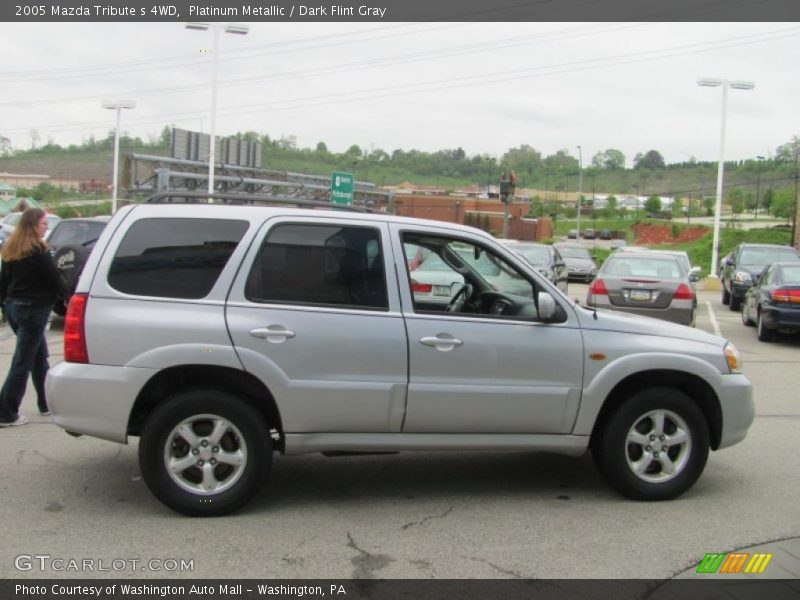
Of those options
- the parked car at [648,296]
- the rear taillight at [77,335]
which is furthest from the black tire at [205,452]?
the parked car at [648,296]

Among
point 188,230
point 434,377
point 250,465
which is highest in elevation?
point 188,230

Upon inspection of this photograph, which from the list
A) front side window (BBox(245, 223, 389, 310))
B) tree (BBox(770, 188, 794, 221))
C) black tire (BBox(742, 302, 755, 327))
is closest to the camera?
front side window (BBox(245, 223, 389, 310))

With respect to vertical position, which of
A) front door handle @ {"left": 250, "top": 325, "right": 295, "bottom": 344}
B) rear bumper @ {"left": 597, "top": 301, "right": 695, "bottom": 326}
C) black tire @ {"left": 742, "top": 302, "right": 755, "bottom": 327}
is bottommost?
black tire @ {"left": 742, "top": 302, "right": 755, "bottom": 327}

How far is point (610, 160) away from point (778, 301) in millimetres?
168832

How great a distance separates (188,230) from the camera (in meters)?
5.35

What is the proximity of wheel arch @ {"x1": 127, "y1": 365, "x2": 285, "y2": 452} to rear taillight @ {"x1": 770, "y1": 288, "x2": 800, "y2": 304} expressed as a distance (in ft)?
36.7

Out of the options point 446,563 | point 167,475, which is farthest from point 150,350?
point 446,563

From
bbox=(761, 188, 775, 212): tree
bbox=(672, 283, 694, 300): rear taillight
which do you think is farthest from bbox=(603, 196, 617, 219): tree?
bbox=(672, 283, 694, 300): rear taillight

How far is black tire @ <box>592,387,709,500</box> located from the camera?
5.62 meters

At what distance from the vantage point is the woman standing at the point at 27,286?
704 centimetres

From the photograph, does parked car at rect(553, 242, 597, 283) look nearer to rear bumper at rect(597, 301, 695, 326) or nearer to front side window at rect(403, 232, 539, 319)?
rear bumper at rect(597, 301, 695, 326)

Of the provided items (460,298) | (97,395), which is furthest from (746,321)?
(97,395)

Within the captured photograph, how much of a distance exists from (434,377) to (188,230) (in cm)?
179

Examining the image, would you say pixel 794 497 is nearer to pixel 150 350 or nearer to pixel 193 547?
pixel 193 547
